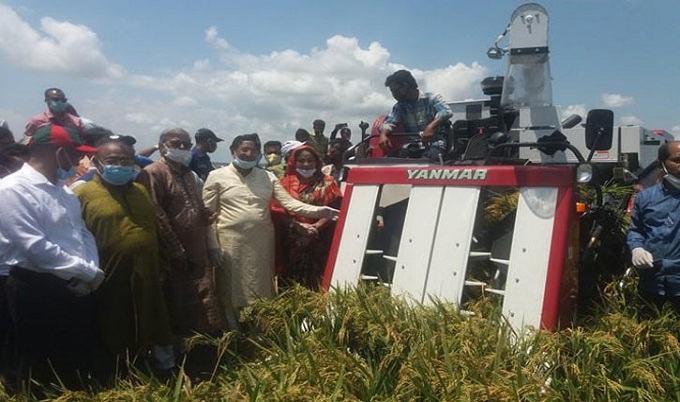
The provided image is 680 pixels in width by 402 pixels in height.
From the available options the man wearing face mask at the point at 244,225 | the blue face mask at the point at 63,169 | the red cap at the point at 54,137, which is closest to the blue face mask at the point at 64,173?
the blue face mask at the point at 63,169

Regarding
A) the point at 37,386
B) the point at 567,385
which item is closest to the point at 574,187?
the point at 567,385

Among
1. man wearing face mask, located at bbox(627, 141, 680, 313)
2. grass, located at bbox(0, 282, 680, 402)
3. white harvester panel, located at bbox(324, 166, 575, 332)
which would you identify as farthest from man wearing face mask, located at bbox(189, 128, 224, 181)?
man wearing face mask, located at bbox(627, 141, 680, 313)

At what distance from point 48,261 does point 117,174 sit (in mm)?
817

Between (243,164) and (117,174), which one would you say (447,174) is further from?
(117,174)

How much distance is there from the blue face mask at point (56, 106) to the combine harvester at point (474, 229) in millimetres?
3278

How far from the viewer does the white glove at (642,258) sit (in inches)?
133

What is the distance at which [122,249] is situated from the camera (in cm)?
390

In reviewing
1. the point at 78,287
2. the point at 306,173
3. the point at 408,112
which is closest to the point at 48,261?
the point at 78,287

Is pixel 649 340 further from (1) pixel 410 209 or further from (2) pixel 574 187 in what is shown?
(1) pixel 410 209

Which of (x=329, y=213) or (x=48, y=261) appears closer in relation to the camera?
(x=48, y=261)

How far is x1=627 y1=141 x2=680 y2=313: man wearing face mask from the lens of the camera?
→ 3416 mm

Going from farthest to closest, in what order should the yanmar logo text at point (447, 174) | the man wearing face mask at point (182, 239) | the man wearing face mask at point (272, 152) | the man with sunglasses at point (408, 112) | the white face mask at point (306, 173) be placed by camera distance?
the man wearing face mask at point (272, 152), the man with sunglasses at point (408, 112), the white face mask at point (306, 173), the man wearing face mask at point (182, 239), the yanmar logo text at point (447, 174)

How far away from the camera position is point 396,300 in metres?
3.60

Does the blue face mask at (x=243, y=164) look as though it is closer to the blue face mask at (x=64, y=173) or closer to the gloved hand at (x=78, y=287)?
the blue face mask at (x=64, y=173)
